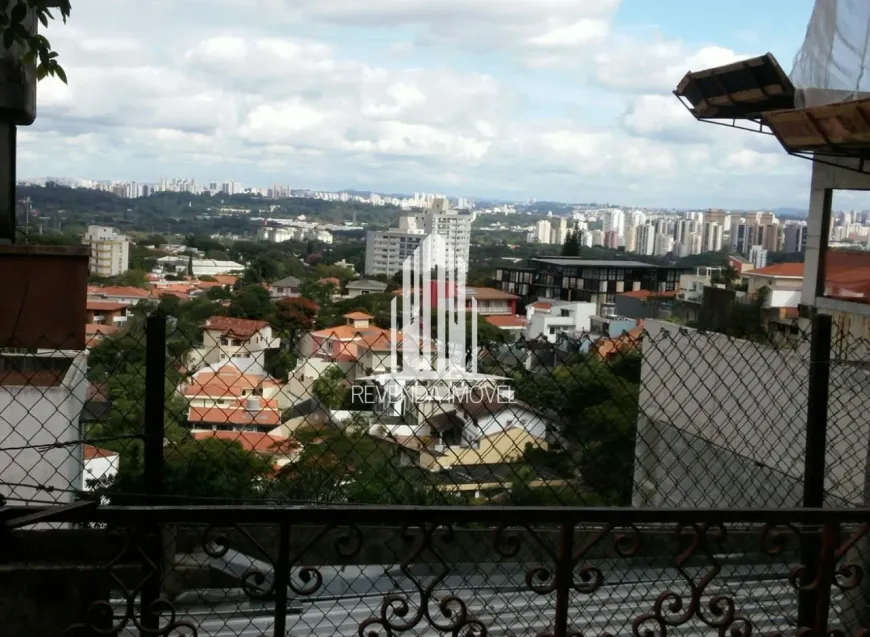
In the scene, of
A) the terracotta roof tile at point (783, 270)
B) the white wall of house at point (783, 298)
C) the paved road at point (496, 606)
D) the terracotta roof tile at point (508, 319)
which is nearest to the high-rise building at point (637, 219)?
the terracotta roof tile at point (508, 319)

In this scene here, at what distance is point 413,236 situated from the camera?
24547 millimetres

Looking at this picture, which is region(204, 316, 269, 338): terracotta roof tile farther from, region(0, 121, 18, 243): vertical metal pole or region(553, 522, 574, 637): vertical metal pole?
region(553, 522, 574, 637): vertical metal pole

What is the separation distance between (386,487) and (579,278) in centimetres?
1629

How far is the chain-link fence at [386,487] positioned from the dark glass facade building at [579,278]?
11717 millimetres

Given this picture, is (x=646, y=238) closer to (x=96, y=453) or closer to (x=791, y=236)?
(x=791, y=236)

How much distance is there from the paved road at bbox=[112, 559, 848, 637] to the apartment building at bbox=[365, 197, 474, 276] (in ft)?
57.1

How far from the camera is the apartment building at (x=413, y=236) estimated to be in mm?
21891

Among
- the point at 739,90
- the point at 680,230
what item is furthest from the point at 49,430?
the point at 680,230

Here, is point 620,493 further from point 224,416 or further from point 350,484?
point 224,416

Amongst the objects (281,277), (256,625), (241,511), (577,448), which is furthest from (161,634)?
(281,277)

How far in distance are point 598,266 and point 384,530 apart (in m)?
16.9

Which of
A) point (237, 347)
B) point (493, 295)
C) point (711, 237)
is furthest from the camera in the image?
point (711, 237)

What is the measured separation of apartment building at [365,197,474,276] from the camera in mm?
21891

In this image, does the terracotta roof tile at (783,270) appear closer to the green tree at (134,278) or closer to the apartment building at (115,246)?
the green tree at (134,278)
